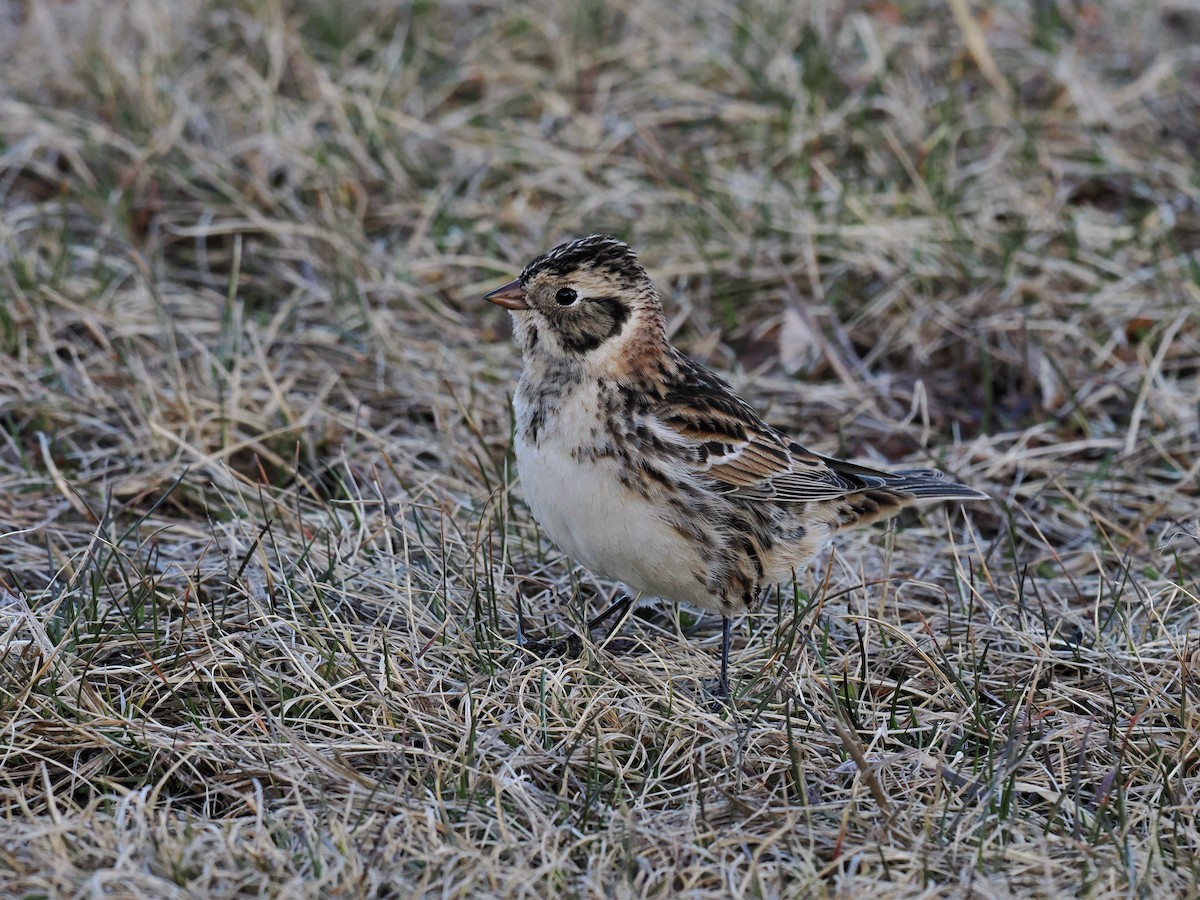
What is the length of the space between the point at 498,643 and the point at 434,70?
5105 mm

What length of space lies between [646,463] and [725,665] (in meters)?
0.71

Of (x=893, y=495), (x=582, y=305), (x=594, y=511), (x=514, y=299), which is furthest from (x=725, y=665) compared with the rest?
(x=514, y=299)

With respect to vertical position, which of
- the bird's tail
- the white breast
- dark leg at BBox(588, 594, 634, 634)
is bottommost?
dark leg at BBox(588, 594, 634, 634)

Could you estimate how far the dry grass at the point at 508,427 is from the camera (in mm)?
4125

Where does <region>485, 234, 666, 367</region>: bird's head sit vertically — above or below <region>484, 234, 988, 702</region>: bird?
above

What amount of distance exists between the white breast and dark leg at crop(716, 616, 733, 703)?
0.75 ft

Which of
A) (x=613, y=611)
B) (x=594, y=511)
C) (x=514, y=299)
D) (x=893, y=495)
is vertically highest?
(x=514, y=299)

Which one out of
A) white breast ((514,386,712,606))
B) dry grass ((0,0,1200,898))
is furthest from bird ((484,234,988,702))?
dry grass ((0,0,1200,898))

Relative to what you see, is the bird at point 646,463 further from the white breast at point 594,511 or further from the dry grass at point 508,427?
the dry grass at point 508,427

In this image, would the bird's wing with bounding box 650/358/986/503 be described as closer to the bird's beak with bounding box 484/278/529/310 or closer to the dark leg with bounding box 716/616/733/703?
the dark leg with bounding box 716/616/733/703

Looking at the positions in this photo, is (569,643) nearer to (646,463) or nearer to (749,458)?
(646,463)

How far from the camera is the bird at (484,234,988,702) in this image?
4.81 meters

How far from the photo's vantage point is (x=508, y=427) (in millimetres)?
6543

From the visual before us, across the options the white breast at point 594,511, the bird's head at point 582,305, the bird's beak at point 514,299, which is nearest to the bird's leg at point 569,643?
the white breast at point 594,511
